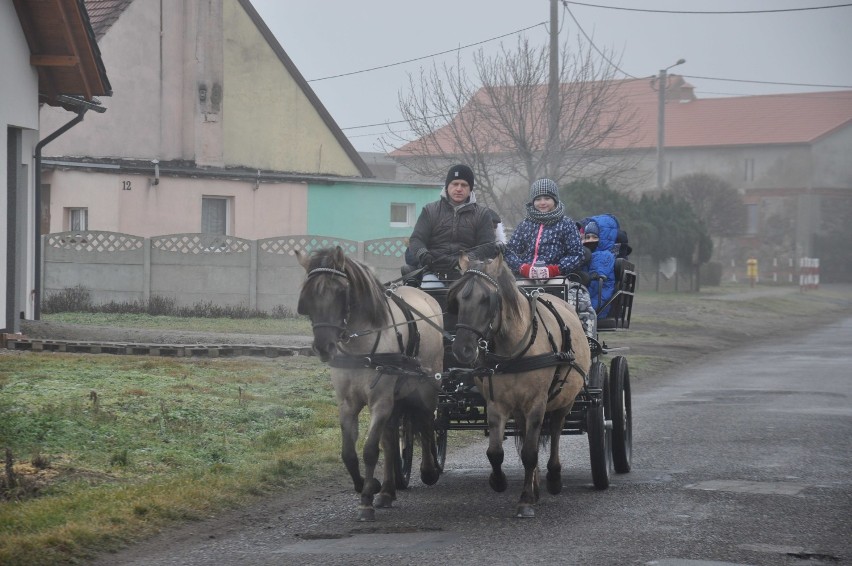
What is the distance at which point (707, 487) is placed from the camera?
9.09 m

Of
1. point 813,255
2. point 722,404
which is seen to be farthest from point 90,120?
point 813,255

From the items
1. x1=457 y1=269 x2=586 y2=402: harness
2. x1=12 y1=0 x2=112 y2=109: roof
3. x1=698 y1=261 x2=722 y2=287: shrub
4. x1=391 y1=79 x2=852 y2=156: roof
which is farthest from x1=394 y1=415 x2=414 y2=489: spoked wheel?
x1=391 y1=79 x2=852 y2=156: roof

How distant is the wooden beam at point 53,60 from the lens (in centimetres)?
1821

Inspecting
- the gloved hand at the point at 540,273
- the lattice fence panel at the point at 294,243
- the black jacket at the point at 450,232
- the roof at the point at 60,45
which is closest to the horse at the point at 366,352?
the black jacket at the point at 450,232

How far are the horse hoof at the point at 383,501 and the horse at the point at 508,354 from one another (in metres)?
0.72

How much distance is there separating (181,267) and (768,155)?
51.6 metres

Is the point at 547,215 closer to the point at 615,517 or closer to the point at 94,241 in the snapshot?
the point at 615,517

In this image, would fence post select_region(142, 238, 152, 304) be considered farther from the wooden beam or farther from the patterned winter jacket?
the patterned winter jacket

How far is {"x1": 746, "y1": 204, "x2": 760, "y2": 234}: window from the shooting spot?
69.2 metres

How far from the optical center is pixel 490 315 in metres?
8.03

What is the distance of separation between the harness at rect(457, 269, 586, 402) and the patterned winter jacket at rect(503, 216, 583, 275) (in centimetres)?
136

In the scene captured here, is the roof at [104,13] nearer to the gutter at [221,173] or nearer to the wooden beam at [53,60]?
the gutter at [221,173]

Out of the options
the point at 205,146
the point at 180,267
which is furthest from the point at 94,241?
the point at 205,146

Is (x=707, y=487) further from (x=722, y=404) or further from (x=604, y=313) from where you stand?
(x=722, y=404)
